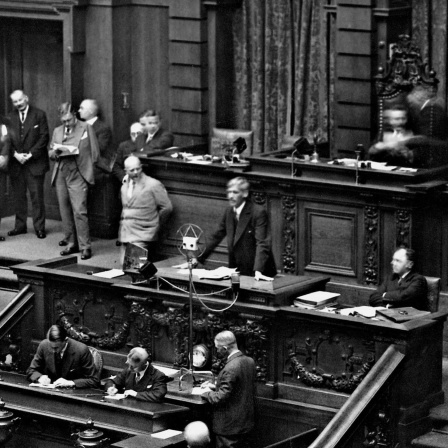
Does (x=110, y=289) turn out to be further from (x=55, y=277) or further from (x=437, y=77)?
(x=437, y=77)

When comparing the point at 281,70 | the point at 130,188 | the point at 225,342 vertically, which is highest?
the point at 281,70

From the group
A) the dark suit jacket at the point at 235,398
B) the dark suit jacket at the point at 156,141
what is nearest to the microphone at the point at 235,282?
the dark suit jacket at the point at 235,398

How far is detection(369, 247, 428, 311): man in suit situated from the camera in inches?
483

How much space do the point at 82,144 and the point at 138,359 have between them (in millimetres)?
4090

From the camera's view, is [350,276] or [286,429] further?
[350,276]

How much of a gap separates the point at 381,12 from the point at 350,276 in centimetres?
287

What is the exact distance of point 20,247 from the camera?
16094mm

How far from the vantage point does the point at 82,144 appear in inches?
617

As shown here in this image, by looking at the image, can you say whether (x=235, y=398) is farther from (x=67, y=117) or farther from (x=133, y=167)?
(x=67, y=117)

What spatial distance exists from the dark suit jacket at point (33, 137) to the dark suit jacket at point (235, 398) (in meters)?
5.33

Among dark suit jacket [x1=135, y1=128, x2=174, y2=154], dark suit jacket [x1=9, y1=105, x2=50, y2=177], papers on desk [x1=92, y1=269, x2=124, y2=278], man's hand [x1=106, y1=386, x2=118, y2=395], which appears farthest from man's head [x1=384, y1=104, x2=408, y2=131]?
dark suit jacket [x1=9, y1=105, x2=50, y2=177]

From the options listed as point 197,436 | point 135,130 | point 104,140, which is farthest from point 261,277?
point 104,140

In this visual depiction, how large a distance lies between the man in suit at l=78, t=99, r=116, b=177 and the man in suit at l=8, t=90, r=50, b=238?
429 mm

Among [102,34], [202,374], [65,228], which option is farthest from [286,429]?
[102,34]
